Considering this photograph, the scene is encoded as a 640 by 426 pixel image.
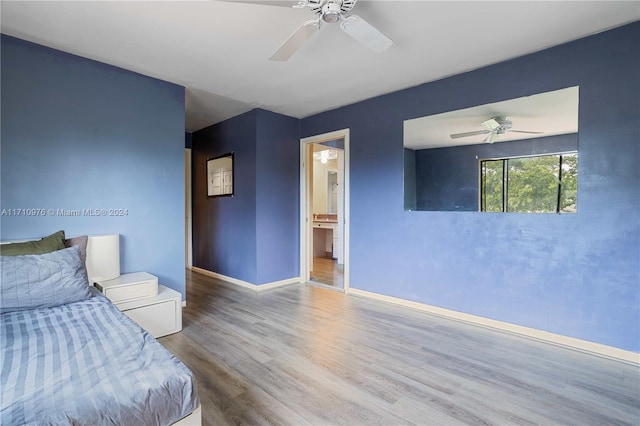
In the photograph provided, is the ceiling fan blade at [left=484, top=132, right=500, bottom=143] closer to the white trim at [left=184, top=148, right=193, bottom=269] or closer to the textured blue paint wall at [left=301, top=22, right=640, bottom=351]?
the textured blue paint wall at [left=301, top=22, right=640, bottom=351]

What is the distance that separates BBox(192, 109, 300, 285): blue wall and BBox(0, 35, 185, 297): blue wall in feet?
3.49

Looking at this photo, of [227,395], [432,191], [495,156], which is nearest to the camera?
[227,395]

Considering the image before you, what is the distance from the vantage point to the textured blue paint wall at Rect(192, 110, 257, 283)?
4.35 m

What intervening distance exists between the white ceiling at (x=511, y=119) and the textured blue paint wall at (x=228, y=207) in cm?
229

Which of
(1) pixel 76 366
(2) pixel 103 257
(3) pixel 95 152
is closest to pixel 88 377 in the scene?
(1) pixel 76 366

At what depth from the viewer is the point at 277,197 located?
178 inches

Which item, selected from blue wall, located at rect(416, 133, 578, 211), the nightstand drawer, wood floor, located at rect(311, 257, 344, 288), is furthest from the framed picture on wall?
blue wall, located at rect(416, 133, 578, 211)

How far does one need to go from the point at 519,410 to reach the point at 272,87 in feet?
11.8

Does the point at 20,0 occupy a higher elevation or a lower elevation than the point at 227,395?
higher

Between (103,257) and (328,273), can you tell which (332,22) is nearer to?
(103,257)

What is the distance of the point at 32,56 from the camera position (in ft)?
8.34

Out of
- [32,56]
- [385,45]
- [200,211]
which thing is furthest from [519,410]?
[200,211]

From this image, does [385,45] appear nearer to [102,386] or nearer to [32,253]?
[102,386]

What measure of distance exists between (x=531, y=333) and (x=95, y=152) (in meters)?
4.43
